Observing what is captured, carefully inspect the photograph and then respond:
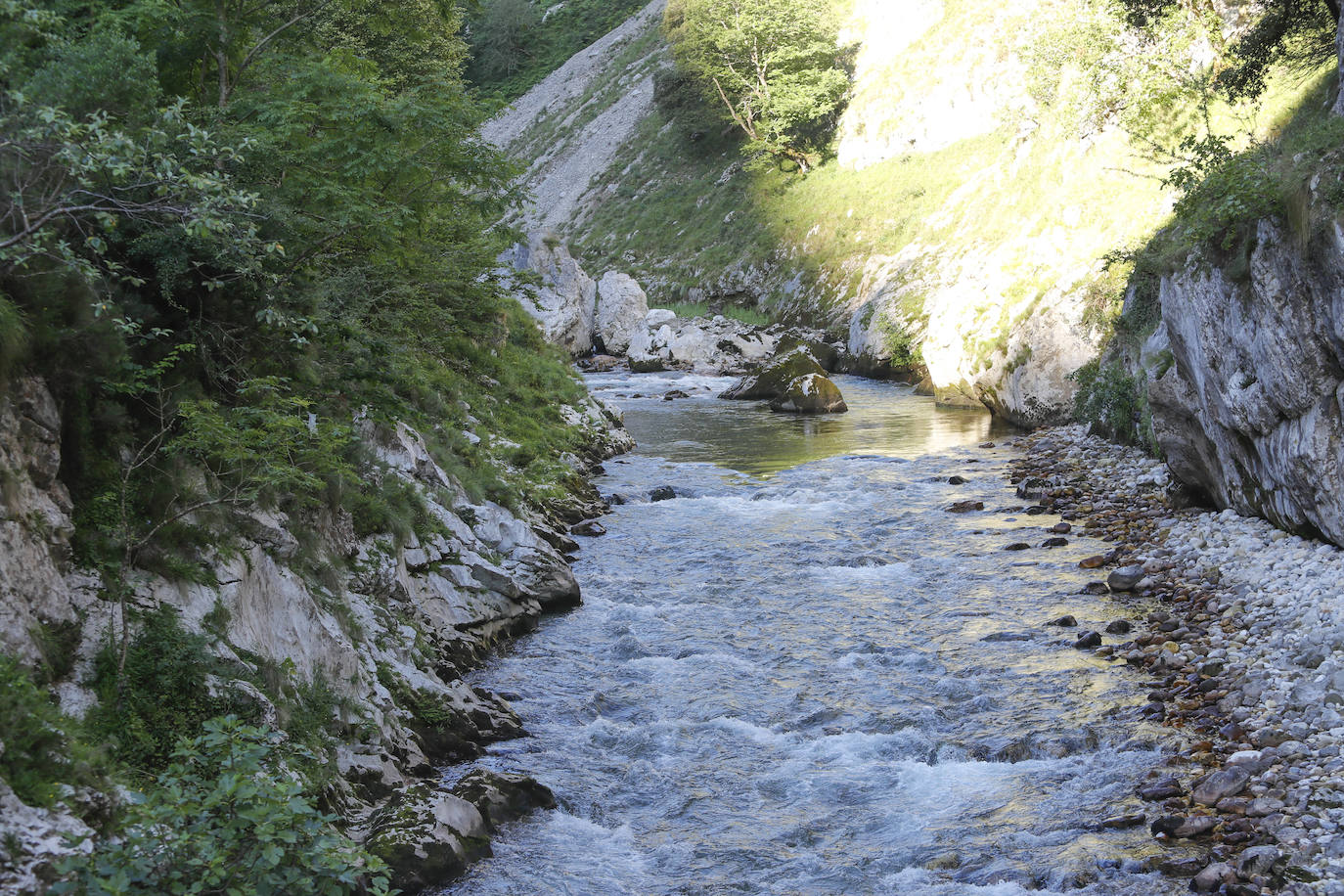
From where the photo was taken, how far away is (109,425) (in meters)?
8.12

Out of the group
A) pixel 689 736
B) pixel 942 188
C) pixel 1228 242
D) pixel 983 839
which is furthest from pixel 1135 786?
pixel 942 188

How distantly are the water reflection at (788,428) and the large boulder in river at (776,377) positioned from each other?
80 cm

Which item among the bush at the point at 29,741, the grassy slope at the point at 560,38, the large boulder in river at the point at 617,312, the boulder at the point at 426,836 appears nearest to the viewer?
the bush at the point at 29,741

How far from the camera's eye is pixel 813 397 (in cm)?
3262

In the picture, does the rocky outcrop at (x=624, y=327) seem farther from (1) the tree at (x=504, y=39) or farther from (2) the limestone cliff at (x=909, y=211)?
(1) the tree at (x=504, y=39)

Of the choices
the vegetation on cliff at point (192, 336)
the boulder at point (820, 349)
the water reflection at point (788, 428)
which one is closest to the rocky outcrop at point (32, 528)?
the vegetation on cliff at point (192, 336)

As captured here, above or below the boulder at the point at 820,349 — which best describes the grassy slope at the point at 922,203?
above

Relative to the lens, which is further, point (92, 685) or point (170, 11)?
point (170, 11)

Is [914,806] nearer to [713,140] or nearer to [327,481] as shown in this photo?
[327,481]

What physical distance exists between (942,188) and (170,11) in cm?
4374

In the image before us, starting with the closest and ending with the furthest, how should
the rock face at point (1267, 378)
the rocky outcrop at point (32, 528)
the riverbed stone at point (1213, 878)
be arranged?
the rocky outcrop at point (32, 528) < the riverbed stone at point (1213, 878) < the rock face at point (1267, 378)

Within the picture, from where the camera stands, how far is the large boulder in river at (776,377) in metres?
34.5

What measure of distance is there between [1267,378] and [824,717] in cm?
706

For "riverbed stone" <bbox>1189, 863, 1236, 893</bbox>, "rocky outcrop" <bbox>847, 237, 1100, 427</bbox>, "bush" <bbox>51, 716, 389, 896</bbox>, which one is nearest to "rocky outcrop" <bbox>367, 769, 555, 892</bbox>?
"bush" <bbox>51, 716, 389, 896</bbox>
